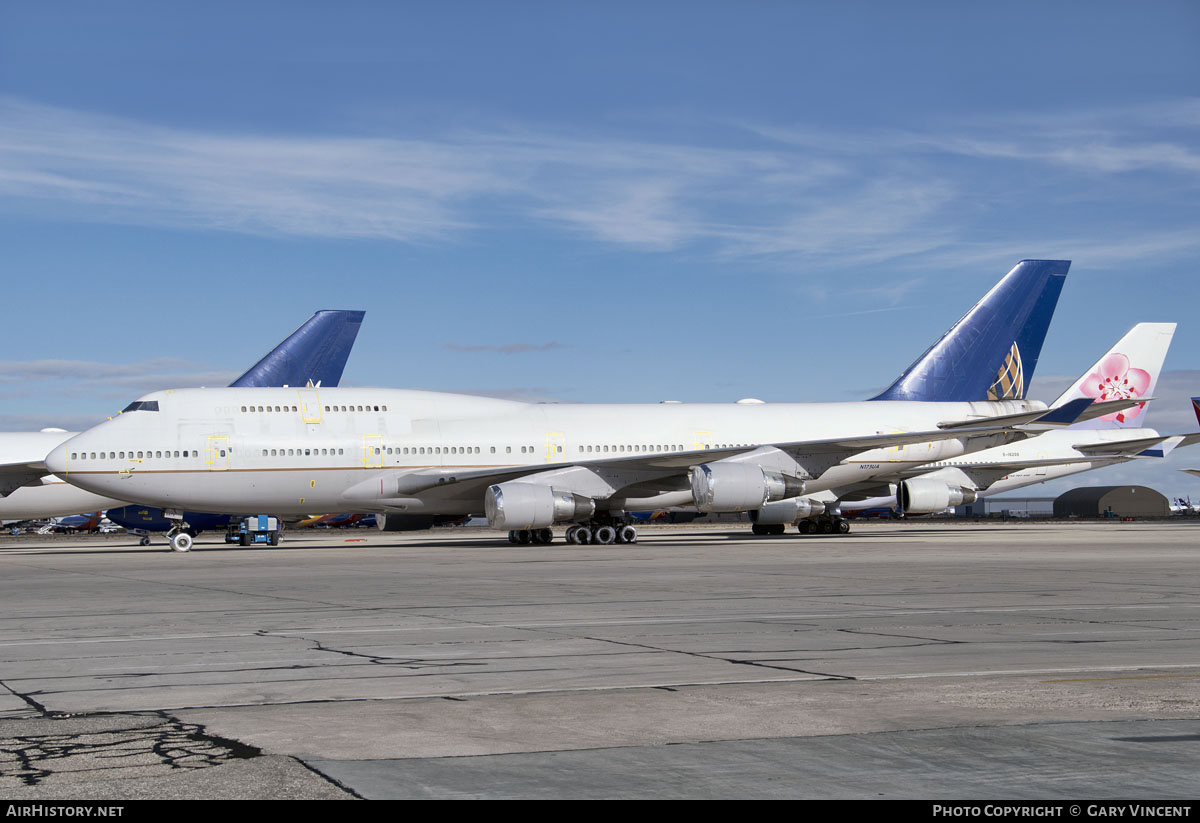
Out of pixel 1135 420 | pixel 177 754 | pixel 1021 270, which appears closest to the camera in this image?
pixel 177 754

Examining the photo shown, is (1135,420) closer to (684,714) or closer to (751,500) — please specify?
(751,500)

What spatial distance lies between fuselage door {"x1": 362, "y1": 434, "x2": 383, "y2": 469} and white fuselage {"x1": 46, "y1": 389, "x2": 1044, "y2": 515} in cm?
5

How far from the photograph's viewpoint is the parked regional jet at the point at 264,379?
143ft

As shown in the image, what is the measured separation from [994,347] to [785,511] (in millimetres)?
9348

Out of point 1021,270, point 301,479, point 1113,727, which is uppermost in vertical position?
point 1021,270

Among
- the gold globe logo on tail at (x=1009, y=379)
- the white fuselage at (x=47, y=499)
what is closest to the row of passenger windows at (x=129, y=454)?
the white fuselage at (x=47, y=499)

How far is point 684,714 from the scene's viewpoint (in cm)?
738

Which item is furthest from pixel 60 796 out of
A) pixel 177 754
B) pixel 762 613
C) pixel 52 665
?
pixel 762 613

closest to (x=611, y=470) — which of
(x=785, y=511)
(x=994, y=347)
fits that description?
(x=785, y=511)

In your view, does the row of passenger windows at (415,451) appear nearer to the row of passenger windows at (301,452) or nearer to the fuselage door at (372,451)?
the row of passenger windows at (301,452)

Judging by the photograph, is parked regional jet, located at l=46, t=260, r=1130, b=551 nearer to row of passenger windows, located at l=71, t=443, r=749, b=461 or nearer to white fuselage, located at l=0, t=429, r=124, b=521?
row of passenger windows, located at l=71, t=443, r=749, b=461

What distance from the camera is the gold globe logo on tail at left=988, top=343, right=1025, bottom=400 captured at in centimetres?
4328

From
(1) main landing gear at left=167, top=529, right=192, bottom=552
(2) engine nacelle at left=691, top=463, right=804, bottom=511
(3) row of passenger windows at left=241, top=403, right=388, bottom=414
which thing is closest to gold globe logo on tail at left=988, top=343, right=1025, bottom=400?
(2) engine nacelle at left=691, top=463, right=804, bottom=511
